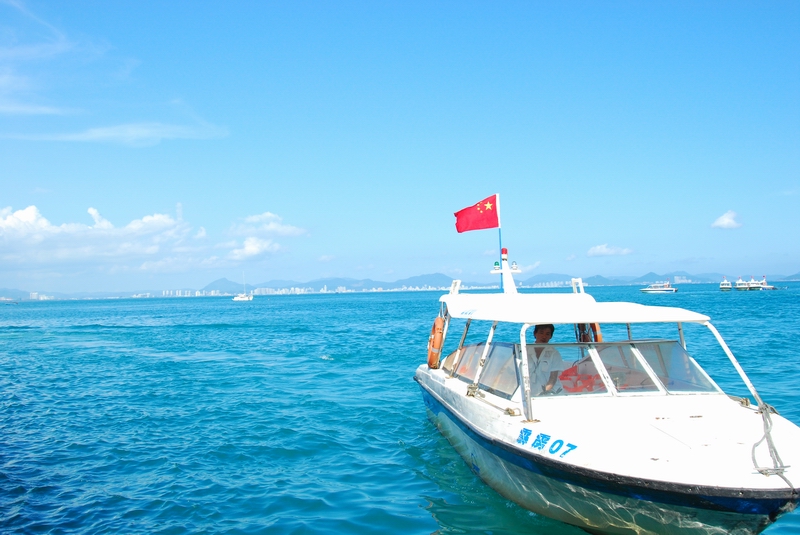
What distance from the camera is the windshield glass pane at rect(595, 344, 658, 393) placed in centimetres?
764

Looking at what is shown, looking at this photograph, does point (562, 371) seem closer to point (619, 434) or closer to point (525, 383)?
point (525, 383)

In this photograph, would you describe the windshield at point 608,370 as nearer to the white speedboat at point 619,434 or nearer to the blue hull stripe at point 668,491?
the white speedboat at point 619,434

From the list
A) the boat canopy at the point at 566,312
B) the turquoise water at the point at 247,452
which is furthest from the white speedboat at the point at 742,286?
the boat canopy at the point at 566,312

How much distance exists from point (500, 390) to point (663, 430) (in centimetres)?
240

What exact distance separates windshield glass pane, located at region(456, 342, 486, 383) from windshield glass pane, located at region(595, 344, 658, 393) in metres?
2.33

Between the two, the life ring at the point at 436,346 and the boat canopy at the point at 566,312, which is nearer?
the boat canopy at the point at 566,312

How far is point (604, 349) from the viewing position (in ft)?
26.2

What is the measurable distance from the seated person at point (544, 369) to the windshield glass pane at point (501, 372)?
10.5 inches

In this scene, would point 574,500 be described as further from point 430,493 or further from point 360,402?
point 360,402

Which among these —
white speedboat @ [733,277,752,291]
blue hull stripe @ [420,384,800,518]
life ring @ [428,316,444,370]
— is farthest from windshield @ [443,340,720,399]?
white speedboat @ [733,277,752,291]

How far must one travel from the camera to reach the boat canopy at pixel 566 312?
7562 mm

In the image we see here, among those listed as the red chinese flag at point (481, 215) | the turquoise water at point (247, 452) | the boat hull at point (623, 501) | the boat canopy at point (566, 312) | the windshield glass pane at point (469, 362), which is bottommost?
the turquoise water at point (247, 452)

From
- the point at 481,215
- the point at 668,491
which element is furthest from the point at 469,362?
the point at 668,491

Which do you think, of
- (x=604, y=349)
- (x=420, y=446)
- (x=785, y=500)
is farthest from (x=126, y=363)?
(x=785, y=500)
